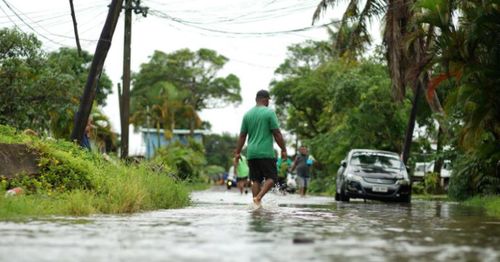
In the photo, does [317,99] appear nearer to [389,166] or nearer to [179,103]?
[179,103]

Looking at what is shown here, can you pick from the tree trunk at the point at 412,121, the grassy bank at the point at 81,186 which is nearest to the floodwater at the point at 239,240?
the grassy bank at the point at 81,186

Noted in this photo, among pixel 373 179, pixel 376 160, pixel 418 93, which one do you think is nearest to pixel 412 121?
pixel 418 93

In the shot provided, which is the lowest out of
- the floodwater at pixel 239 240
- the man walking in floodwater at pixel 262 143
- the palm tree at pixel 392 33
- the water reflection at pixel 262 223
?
the floodwater at pixel 239 240

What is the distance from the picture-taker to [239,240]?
7148 mm

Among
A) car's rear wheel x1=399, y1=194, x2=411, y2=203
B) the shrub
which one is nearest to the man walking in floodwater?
car's rear wheel x1=399, y1=194, x2=411, y2=203

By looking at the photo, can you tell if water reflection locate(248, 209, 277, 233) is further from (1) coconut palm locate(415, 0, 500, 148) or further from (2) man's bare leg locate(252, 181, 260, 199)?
(1) coconut palm locate(415, 0, 500, 148)

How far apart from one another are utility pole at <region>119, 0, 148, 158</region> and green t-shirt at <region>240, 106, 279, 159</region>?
1425 cm

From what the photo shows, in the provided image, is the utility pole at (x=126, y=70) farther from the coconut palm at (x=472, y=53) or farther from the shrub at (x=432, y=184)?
the shrub at (x=432, y=184)

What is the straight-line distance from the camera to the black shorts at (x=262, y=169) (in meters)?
13.6

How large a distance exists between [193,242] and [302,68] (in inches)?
2139

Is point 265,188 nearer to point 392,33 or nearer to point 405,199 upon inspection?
point 405,199

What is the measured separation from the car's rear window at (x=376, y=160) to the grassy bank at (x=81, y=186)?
30.1ft

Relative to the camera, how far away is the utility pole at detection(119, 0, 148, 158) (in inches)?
1084

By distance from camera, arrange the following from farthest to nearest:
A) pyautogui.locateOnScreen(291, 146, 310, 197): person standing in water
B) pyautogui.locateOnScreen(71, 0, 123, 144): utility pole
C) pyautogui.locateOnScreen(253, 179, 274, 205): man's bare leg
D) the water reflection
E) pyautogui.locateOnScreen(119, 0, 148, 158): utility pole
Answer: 1. pyautogui.locateOnScreen(291, 146, 310, 197): person standing in water
2. pyautogui.locateOnScreen(119, 0, 148, 158): utility pole
3. pyautogui.locateOnScreen(71, 0, 123, 144): utility pole
4. pyautogui.locateOnScreen(253, 179, 274, 205): man's bare leg
5. the water reflection
